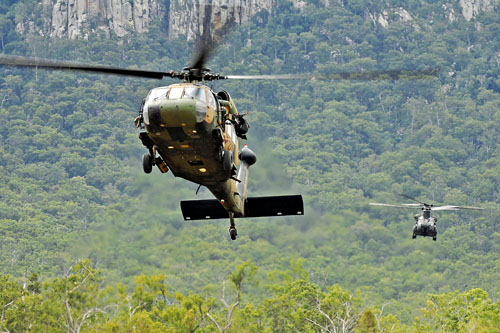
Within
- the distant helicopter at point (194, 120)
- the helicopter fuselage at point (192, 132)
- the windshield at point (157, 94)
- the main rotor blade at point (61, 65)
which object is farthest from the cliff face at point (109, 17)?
the windshield at point (157, 94)

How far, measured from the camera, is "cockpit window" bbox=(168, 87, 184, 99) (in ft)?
72.0

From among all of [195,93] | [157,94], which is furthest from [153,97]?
[195,93]

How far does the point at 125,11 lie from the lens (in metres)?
137

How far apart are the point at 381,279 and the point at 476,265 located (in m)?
10.9

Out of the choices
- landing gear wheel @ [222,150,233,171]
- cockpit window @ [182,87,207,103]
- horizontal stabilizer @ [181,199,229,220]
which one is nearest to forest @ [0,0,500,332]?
horizontal stabilizer @ [181,199,229,220]

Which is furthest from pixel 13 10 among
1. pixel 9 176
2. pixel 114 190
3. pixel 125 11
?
pixel 114 190

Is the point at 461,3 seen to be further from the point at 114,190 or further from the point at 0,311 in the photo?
the point at 0,311

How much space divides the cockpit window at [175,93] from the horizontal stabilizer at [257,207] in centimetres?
586

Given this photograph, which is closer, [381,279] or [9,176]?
[381,279]

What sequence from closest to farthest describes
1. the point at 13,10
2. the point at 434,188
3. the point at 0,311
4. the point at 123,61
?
the point at 0,311, the point at 434,188, the point at 123,61, the point at 13,10

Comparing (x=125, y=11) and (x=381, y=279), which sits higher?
(x=125, y=11)

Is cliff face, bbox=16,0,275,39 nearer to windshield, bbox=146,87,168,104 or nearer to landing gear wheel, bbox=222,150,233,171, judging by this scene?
landing gear wheel, bbox=222,150,233,171

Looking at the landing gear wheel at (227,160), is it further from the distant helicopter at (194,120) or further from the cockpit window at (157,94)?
the cockpit window at (157,94)

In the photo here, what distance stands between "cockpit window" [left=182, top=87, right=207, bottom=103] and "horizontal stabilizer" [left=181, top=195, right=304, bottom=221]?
5.43m
